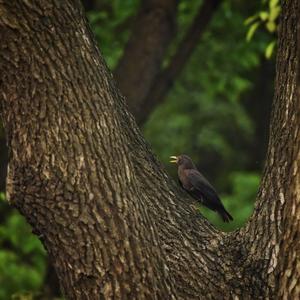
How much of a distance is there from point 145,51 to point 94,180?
179 inches

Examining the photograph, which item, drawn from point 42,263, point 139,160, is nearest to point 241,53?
point 42,263

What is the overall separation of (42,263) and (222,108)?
8.98 metres

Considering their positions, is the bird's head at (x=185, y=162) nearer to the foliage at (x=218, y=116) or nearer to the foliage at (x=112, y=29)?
the foliage at (x=112, y=29)

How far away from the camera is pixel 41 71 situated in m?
4.03

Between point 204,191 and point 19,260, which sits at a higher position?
point 204,191

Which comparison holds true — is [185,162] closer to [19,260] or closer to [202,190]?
[202,190]

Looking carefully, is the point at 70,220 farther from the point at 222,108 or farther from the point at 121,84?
the point at 222,108

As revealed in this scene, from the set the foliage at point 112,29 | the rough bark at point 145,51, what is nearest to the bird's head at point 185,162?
the rough bark at point 145,51

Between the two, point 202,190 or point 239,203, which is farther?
point 239,203

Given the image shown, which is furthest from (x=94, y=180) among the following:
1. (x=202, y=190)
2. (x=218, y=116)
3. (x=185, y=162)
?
(x=218, y=116)

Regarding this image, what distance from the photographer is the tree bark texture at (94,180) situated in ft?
12.9

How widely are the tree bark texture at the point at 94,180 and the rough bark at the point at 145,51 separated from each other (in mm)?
4074

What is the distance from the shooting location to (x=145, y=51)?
837 cm

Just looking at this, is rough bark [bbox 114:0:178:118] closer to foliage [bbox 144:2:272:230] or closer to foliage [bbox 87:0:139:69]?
foliage [bbox 87:0:139:69]
